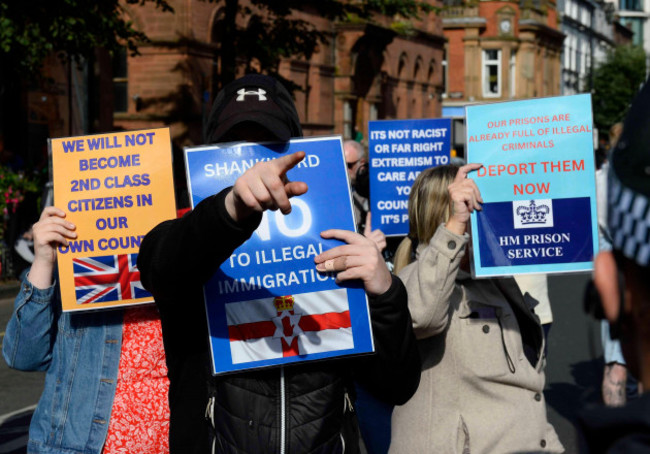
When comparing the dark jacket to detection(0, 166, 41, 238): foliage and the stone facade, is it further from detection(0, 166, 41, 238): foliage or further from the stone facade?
the stone facade

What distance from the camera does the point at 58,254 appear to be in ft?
11.0

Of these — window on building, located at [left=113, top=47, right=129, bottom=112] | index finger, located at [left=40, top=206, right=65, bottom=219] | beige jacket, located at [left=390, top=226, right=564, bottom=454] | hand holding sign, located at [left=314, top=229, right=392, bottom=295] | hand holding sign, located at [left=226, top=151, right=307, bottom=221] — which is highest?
window on building, located at [left=113, top=47, right=129, bottom=112]

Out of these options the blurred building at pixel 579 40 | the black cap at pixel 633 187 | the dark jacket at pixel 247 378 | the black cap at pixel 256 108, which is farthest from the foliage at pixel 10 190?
the blurred building at pixel 579 40

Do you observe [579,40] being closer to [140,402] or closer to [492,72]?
[492,72]

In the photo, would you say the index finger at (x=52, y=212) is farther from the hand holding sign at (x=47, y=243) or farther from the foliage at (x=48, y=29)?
the foliage at (x=48, y=29)

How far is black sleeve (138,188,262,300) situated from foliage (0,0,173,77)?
1224 cm

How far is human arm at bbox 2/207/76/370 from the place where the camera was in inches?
122

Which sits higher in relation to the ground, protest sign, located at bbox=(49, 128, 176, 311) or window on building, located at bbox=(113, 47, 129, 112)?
window on building, located at bbox=(113, 47, 129, 112)

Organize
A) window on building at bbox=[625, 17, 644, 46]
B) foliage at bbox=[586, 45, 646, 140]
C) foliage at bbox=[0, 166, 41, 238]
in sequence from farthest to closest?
window on building at bbox=[625, 17, 644, 46] → foliage at bbox=[586, 45, 646, 140] → foliage at bbox=[0, 166, 41, 238]

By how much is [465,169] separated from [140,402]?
56.0 inches

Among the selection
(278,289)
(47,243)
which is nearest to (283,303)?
(278,289)

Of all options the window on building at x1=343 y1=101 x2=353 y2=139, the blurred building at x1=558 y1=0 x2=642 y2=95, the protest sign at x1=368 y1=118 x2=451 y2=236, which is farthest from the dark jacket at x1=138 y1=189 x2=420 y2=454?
the blurred building at x1=558 y1=0 x2=642 y2=95

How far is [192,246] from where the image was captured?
2273 mm

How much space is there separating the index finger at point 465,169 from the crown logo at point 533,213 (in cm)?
23
